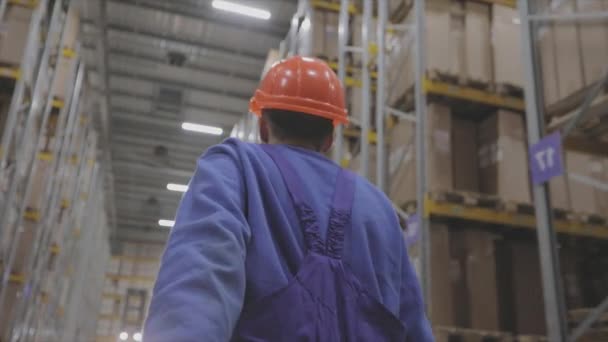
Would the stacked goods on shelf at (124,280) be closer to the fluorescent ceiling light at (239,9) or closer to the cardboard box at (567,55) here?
the fluorescent ceiling light at (239,9)

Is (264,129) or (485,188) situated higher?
(485,188)

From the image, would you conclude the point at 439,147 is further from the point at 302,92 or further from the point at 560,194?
the point at 302,92

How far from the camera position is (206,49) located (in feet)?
38.0

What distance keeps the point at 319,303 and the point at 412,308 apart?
1.56ft

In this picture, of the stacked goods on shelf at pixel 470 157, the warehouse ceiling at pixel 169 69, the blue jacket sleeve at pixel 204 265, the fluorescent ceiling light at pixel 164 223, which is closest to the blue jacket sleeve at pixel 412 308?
the blue jacket sleeve at pixel 204 265

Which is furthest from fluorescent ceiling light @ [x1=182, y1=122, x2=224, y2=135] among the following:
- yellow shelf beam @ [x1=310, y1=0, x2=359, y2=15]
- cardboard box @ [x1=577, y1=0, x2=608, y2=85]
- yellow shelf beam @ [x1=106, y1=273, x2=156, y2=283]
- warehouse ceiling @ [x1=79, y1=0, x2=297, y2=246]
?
cardboard box @ [x1=577, y1=0, x2=608, y2=85]

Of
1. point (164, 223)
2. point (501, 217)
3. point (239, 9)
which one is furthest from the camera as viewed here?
point (164, 223)

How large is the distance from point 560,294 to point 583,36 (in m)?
1.61

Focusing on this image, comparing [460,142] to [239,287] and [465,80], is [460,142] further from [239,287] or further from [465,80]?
[239,287]

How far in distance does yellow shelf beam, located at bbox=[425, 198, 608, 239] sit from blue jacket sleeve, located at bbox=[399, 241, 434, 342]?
8.78ft

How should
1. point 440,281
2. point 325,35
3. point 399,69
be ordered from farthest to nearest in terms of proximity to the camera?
1. point 325,35
2. point 399,69
3. point 440,281

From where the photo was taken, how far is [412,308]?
1747mm

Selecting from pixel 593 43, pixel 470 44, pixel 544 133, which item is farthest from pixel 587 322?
pixel 470 44

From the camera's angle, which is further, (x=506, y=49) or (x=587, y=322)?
(x=506, y=49)
